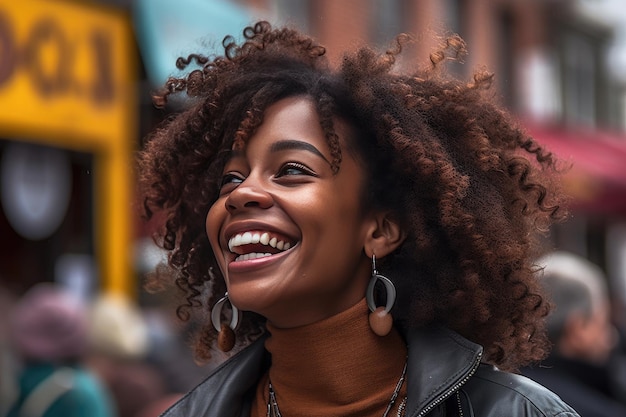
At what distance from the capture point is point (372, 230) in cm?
256

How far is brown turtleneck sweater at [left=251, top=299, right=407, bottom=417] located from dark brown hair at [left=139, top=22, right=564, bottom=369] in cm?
12

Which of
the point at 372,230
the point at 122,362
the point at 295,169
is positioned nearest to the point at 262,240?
the point at 295,169

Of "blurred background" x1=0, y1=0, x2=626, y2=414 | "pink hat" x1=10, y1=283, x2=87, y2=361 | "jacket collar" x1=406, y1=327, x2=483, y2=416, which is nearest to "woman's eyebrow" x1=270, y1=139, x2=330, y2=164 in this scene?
"jacket collar" x1=406, y1=327, x2=483, y2=416

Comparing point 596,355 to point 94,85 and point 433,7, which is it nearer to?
point 94,85

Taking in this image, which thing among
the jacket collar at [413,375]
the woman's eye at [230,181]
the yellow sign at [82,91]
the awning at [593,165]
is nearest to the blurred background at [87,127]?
the yellow sign at [82,91]

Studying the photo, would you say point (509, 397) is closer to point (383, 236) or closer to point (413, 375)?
point (413, 375)

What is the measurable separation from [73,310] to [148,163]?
249 centimetres

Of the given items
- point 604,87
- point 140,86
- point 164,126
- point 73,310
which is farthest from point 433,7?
point 164,126

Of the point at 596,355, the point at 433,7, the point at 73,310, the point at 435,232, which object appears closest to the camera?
the point at 435,232

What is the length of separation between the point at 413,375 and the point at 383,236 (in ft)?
1.14

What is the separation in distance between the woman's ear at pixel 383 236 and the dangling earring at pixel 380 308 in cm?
2

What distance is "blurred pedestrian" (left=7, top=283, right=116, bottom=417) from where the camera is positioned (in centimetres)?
489

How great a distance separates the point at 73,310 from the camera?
522 cm

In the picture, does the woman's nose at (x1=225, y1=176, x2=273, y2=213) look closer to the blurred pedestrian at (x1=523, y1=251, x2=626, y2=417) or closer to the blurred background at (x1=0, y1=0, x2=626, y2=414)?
the blurred pedestrian at (x1=523, y1=251, x2=626, y2=417)
